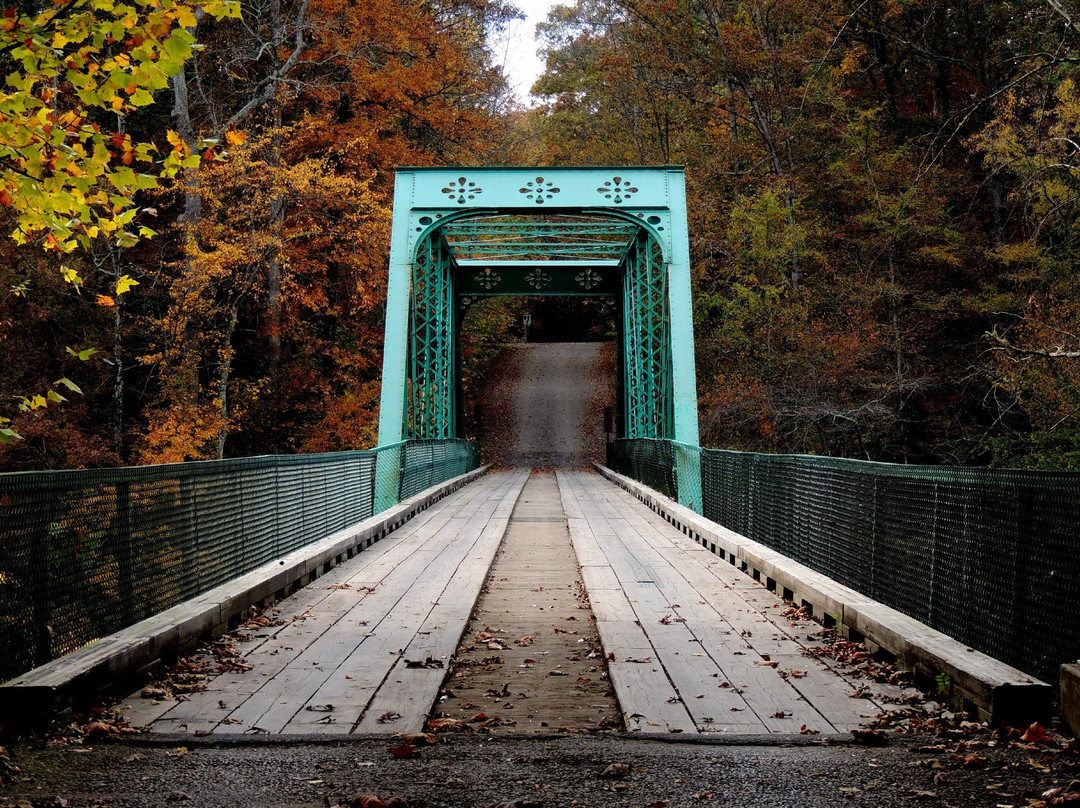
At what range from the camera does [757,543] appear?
26.8ft

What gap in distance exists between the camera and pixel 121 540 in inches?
178

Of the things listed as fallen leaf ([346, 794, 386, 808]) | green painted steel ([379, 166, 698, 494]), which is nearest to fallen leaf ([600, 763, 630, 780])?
fallen leaf ([346, 794, 386, 808])

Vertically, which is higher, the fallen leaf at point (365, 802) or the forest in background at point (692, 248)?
the forest in background at point (692, 248)

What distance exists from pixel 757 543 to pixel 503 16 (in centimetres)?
2700

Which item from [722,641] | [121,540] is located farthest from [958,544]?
[121,540]

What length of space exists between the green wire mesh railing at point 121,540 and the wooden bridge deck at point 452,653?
423 millimetres

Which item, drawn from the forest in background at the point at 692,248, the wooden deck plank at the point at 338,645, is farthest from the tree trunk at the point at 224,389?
the wooden deck plank at the point at 338,645

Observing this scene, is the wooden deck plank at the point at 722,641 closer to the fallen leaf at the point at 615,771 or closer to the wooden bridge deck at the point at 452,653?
the wooden bridge deck at the point at 452,653

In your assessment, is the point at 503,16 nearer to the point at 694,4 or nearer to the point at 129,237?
the point at 694,4

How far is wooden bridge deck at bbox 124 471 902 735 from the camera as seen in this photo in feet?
12.6

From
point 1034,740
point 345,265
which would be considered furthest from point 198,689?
point 345,265

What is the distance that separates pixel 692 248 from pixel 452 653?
71.2 feet

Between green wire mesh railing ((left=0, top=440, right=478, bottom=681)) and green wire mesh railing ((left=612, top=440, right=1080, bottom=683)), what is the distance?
144 inches

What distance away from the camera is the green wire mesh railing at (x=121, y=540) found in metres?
3.80
